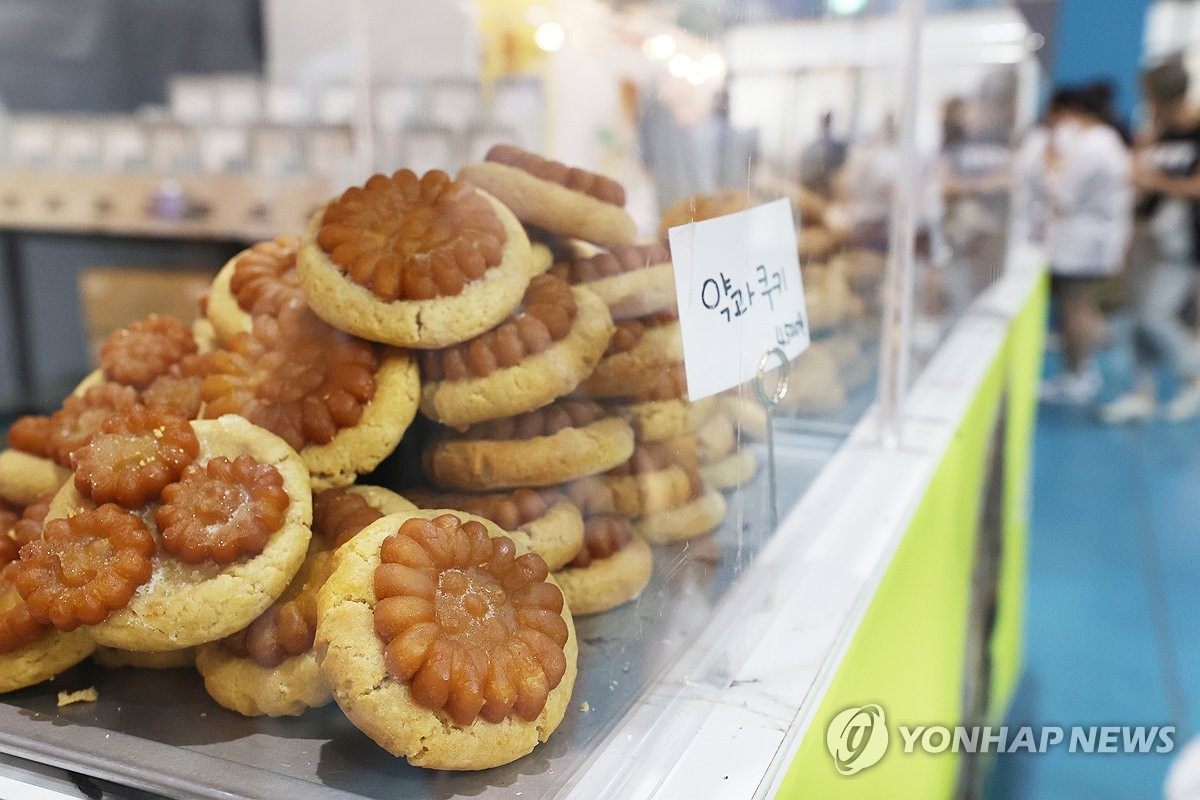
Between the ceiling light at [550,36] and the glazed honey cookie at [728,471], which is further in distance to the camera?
the ceiling light at [550,36]

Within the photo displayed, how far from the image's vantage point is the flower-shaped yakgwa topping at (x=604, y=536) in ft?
2.99

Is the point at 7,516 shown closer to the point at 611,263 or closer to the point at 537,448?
the point at 537,448

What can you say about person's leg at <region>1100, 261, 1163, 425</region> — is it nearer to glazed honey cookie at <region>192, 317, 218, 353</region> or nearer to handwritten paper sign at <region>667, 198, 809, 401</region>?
handwritten paper sign at <region>667, 198, 809, 401</region>

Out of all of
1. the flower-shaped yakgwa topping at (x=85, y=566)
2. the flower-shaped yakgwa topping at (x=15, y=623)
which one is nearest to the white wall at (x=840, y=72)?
the flower-shaped yakgwa topping at (x=85, y=566)

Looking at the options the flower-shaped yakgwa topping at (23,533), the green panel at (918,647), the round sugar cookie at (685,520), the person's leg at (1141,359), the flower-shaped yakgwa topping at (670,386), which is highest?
the flower-shaped yakgwa topping at (670,386)

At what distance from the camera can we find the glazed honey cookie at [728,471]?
0.94 meters

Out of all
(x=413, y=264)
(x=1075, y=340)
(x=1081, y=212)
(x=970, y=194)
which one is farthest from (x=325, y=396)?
(x=1075, y=340)

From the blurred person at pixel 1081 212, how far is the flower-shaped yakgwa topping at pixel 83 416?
5.35m

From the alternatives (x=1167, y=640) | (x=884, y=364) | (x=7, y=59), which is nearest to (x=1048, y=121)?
(x=1167, y=640)

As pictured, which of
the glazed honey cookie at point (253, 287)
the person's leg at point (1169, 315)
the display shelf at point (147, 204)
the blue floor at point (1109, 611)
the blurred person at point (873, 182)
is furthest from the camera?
the person's leg at point (1169, 315)

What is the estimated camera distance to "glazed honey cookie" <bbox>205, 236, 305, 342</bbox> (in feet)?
3.19

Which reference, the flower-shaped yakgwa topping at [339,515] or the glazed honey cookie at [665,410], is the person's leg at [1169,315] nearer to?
the glazed honey cookie at [665,410]

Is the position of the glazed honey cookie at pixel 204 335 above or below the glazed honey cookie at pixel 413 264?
below

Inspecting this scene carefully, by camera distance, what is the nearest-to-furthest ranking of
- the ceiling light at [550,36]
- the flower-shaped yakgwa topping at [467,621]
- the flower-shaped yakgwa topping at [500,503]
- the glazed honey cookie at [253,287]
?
the flower-shaped yakgwa topping at [467,621]
the flower-shaped yakgwa topping at [500,503]
the glazed honey cookie at [253,287]
the ceiling light at [550,36]
